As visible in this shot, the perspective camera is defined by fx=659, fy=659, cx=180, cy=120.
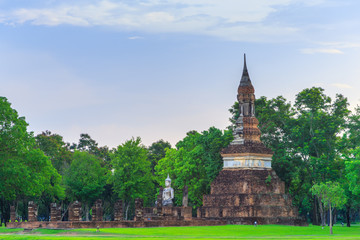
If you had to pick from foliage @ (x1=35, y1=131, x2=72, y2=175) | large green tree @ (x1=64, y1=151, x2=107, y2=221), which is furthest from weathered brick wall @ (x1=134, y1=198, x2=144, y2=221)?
foliage @ (x1=35, y1=131, x2=72, y2=175)

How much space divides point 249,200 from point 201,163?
14.3 metres

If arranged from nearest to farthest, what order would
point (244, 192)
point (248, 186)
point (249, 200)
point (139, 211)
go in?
point (139, 211) → point (249, 200) → point (248, 186) → point (244, 192)

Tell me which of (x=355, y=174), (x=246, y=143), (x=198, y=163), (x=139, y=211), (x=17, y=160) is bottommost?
(x=139, y=211)

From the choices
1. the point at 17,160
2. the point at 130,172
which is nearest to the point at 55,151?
the point at 130,172

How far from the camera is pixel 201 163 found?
265ft

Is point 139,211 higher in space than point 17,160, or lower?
lower

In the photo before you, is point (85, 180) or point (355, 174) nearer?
point (355, 174)

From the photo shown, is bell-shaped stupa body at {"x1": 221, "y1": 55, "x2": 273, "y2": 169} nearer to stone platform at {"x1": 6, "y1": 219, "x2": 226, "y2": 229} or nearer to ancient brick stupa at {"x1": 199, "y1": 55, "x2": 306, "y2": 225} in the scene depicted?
ancient brick stupa at {"x1": 199, "y1": 55, "x2": 306, "y2": 225}

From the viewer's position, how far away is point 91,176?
93.0m

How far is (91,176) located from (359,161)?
146 ft

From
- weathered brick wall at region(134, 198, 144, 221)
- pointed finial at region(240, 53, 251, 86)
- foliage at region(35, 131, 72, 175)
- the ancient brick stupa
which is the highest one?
pointed finial at region(240, 53, 251, 86)

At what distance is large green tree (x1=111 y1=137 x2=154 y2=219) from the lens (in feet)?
294

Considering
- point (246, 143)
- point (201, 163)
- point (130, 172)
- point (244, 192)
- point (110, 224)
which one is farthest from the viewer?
point (130, 172)

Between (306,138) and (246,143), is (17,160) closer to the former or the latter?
(246,143)
